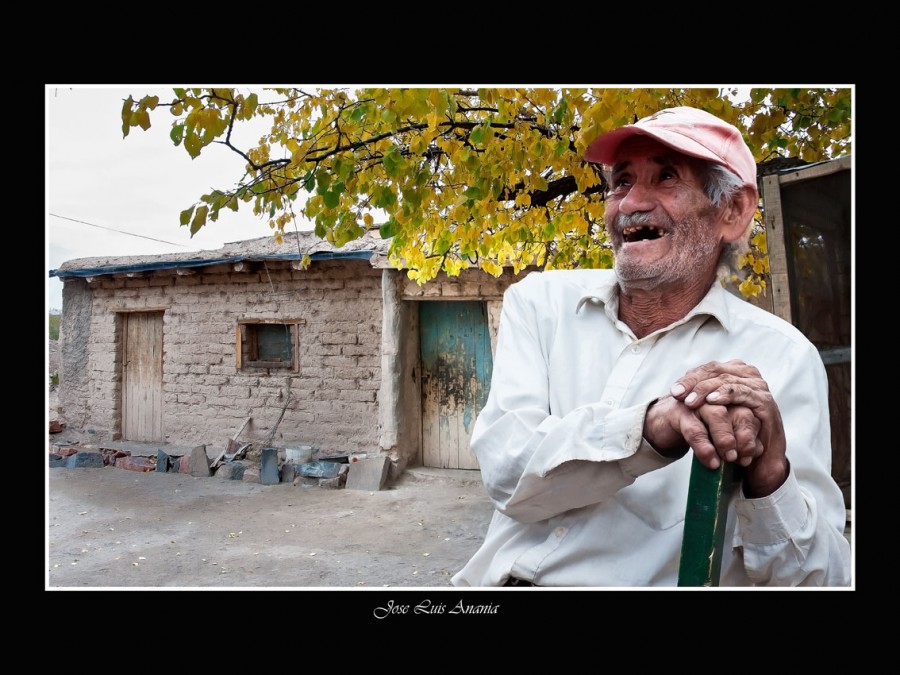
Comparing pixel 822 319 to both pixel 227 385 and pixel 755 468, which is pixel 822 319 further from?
pixel 227 385

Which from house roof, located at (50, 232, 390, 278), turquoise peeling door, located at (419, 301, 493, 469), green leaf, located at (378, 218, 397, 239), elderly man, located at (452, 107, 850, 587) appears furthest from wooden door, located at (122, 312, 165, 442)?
elderly man, located at (452, 107, 850, 587)

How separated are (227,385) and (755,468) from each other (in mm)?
6804

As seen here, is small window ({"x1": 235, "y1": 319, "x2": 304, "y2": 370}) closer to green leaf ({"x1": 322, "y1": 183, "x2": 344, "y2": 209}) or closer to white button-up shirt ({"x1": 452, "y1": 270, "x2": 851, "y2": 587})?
green leaf ({"x1": 322, "y1": 183, "x2": 344, "y2": 209})

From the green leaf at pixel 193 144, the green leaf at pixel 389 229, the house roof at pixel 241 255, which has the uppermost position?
the house roof at pixel 241 255

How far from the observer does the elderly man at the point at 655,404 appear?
3.41ft

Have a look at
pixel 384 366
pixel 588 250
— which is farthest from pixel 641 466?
pixel 384 366

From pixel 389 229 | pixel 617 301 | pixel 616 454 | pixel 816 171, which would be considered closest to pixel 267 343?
pixel 389 229

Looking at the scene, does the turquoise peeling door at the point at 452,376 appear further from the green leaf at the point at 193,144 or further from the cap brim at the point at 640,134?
the cap brim at the point at 640,134

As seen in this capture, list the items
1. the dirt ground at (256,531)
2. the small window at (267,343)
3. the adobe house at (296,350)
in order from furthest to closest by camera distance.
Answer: the small window at (267,343) < the adobe house at (296,350) < the dirt ground at (256,531)

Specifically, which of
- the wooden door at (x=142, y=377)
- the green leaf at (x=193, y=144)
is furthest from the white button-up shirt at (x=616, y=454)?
the wooden door at (x=142, y=377)

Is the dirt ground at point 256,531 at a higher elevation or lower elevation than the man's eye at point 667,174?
Result: lower

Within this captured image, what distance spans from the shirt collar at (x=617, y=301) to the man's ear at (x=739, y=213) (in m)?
0.11

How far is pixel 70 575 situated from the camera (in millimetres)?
4246

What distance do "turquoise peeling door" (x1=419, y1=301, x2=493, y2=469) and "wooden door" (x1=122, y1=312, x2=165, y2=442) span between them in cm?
337
